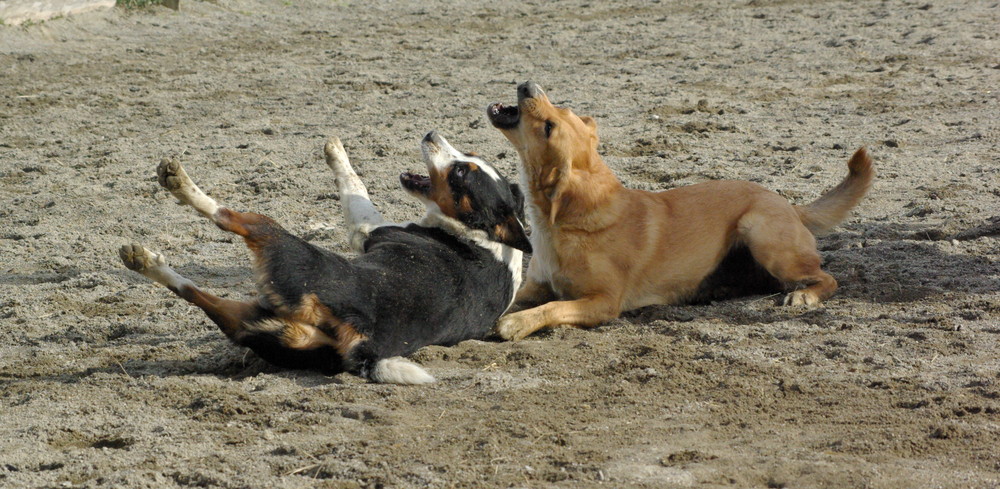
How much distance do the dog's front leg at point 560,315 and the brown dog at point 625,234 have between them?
0.02 m

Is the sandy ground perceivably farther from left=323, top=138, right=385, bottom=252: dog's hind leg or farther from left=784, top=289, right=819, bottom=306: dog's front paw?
left=323, top=138, right=385, bottom=252: dog's hind leg

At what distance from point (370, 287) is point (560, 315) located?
4.81ft

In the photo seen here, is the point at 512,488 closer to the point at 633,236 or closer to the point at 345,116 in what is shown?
the point at 633,236

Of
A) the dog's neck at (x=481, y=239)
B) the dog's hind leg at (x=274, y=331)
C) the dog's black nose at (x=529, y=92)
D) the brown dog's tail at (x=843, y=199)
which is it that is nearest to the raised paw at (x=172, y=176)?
the dog's hind leg at (x=274, y=331)

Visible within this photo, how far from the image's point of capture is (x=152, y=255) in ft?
17.0

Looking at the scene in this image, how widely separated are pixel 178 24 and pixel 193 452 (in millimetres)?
10733

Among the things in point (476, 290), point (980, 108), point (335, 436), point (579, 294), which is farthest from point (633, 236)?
point (980, 108)

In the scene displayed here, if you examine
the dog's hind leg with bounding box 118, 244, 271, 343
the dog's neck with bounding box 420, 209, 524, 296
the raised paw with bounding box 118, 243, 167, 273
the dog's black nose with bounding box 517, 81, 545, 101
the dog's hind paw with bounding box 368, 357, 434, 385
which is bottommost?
the dog's hind paw with bounding box 368, 357, 434, 385

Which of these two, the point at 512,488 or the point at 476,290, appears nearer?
the point at 512,488

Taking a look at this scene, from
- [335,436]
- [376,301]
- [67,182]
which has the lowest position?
[67,182]

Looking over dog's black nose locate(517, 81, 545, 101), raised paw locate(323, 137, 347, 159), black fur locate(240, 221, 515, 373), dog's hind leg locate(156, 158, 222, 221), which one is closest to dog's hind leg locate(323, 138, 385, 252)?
raised paw locate(323, 137, 347, 159)

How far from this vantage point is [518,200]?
21.8 ft

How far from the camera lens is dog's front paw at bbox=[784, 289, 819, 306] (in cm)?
630

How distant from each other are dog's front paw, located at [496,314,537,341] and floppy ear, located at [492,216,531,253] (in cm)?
39
